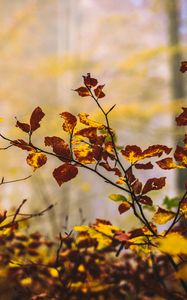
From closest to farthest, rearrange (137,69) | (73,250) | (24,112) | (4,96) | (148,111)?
(73,250) < (148,111) < (137,69) < (4,96) < (24,112)

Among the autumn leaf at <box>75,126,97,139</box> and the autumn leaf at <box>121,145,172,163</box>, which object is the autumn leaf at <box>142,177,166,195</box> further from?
the autumn leaf at <box>75,126,97,139</box>

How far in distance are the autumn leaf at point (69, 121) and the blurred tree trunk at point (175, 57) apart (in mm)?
4622

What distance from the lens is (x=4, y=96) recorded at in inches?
220

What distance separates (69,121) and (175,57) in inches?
224

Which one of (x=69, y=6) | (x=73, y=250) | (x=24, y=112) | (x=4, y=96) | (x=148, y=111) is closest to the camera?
(x=73, y=250)

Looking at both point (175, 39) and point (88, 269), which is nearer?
point (88, 269)

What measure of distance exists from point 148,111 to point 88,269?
344cm

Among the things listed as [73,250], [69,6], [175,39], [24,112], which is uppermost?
[69,6]

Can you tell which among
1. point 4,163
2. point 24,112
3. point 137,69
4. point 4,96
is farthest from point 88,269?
point 4,163

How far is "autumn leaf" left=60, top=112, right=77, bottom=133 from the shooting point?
0.96 meters

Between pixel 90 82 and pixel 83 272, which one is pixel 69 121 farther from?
pixel 83 272

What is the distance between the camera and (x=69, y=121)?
0.97 meters

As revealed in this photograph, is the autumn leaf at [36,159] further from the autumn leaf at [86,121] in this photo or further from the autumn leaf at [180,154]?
the autumn leaf at [180,154]

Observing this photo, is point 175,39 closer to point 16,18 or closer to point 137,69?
point 137,69
